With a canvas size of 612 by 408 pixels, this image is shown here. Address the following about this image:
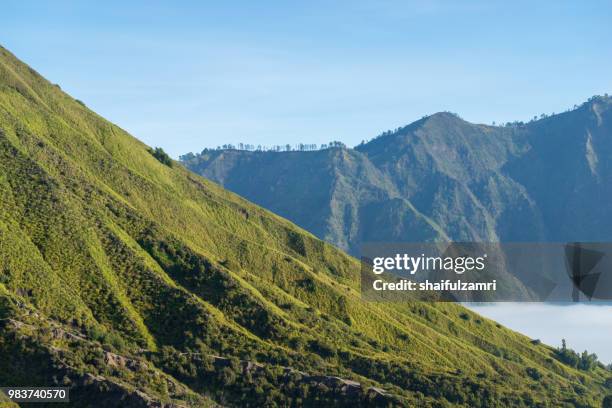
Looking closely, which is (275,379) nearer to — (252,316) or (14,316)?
(252,316)

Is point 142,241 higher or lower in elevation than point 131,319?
higher

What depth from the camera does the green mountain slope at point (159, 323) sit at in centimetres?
12975

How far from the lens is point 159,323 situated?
157 meters

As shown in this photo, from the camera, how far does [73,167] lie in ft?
618

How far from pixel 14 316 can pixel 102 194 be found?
5848 cm

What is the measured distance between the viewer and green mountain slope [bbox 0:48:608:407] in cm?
12975

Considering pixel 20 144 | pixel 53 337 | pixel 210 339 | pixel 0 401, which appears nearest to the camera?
pixel 0 401

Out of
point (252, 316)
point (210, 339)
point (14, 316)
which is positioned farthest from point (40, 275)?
point (252, 316)

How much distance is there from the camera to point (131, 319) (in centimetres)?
15175


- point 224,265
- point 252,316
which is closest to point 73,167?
point 224,265

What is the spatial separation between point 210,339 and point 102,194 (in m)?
48.8

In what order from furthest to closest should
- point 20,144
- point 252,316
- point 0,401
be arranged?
point 20,144 → point 252,316 → point 0,401

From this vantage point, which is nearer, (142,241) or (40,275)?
(40,275)

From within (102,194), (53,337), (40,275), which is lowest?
(53,337)
